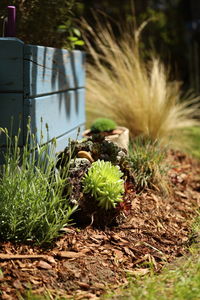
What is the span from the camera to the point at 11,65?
8.56 ft

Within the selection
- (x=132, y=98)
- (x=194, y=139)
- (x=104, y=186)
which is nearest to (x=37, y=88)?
(x=104, y=186)

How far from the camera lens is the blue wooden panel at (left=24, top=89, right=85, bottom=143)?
2.78 m

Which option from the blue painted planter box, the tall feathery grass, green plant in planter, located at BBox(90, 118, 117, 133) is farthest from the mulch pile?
the tall feathery grass

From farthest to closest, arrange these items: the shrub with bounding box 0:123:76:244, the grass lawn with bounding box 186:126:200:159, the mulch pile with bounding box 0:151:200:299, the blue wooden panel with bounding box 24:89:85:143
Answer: the grass lawn with bounding box 186:126:200:159 < the blue wooden panel with bounding box 24:89:85:143 < the shrub with bounding box 0:123:76:244 < the mulch pile with bounding box 0:151:200:299

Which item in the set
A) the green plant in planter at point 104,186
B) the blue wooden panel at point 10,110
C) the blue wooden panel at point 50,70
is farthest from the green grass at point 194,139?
the blue wooden panel at point 10,110

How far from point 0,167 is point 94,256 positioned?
0.75 metres

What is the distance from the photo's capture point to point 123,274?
2.27 meters

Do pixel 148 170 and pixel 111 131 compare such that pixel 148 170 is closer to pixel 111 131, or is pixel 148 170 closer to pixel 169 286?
pixel 111 131

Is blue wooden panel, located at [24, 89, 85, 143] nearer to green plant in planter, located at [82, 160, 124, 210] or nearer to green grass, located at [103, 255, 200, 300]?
green plant in planter, located at [82, 160, 124, 210]

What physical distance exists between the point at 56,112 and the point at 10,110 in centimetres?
65

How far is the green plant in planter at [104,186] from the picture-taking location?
2609mm

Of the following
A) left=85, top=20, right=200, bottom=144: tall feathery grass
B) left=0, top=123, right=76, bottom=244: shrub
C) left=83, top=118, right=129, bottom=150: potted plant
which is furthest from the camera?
left=85, top=20, right=200, bottom=144: tall feathery grass

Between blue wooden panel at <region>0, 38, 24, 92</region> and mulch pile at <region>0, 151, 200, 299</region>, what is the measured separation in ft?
2.79

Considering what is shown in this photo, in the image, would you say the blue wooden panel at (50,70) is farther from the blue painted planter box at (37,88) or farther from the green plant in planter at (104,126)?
Result: the green plant in planter at (104,126)
